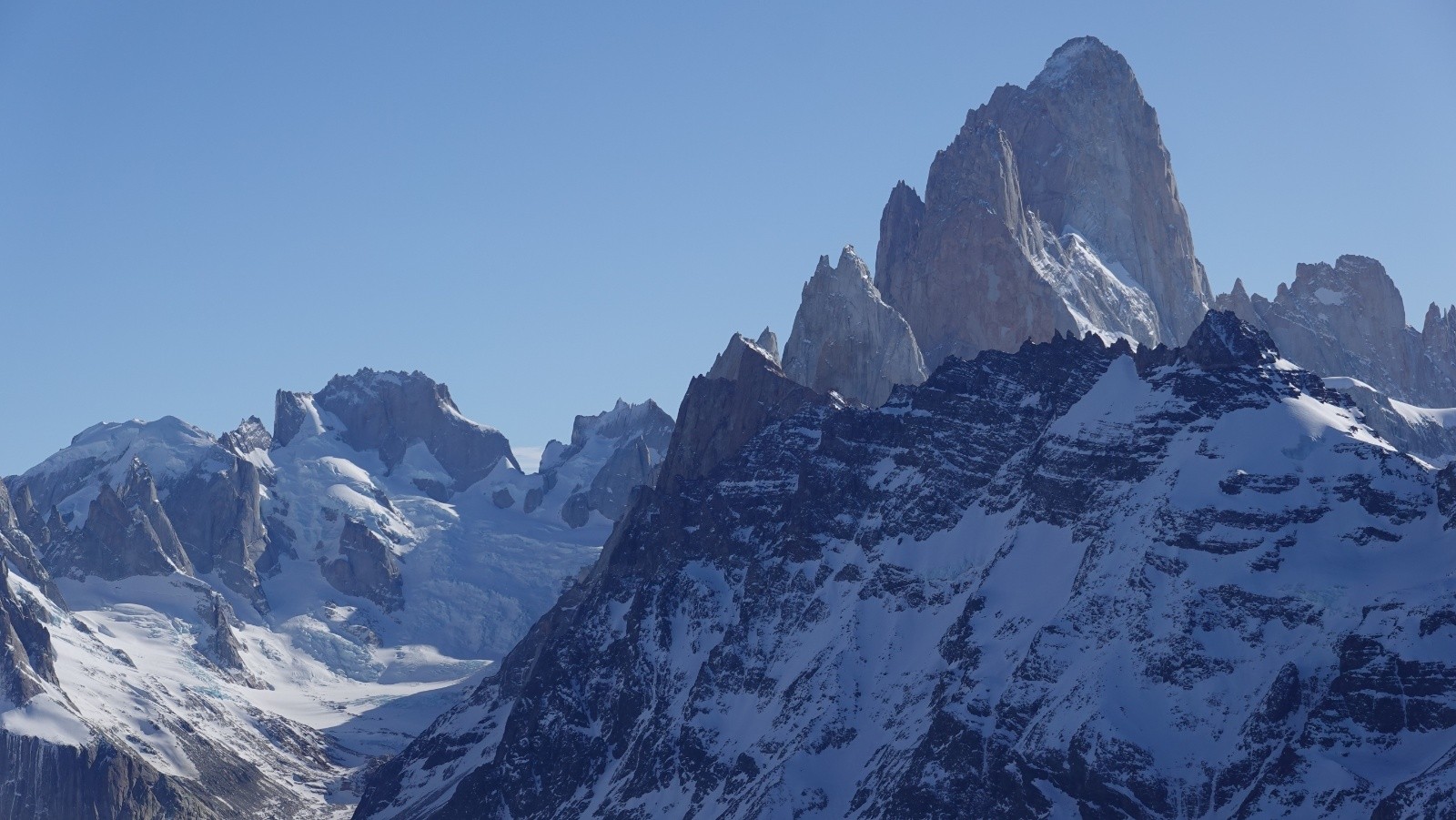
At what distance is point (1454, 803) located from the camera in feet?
652
